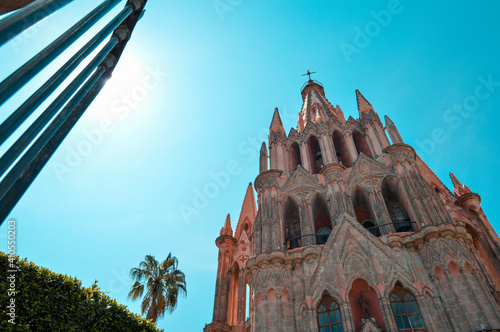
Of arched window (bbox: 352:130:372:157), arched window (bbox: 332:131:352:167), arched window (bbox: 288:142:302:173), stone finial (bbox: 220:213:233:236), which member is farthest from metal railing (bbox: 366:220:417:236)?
stone finial (bbox: 220:213:233:236)

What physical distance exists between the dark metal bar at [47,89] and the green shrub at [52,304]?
7.98 meters

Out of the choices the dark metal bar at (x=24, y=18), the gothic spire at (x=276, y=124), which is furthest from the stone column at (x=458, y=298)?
the gothic spire at (x=276, y=124)

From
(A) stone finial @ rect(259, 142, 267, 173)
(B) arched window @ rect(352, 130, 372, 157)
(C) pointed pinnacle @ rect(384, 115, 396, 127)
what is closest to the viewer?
(C) pointed pinnacle @ rect(384, 115, 396, 127)

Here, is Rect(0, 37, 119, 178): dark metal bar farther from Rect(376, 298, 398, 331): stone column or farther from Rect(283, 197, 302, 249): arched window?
Rect(283, 197, 302, 249): arched window

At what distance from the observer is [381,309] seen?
15.1 m

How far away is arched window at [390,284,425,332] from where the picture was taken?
1454 centimetres

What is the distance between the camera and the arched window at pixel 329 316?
→ 15.5 m

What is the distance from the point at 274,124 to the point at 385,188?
499 inches

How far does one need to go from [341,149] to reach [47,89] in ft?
88.6

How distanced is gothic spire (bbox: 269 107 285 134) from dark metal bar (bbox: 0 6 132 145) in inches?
991

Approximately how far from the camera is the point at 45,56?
4.03 m

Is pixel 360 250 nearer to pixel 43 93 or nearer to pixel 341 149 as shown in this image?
pixel 341 149

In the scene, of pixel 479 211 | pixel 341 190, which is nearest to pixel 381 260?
pixel 341 190

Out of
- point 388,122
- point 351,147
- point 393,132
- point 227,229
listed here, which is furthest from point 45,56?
point 388,122
